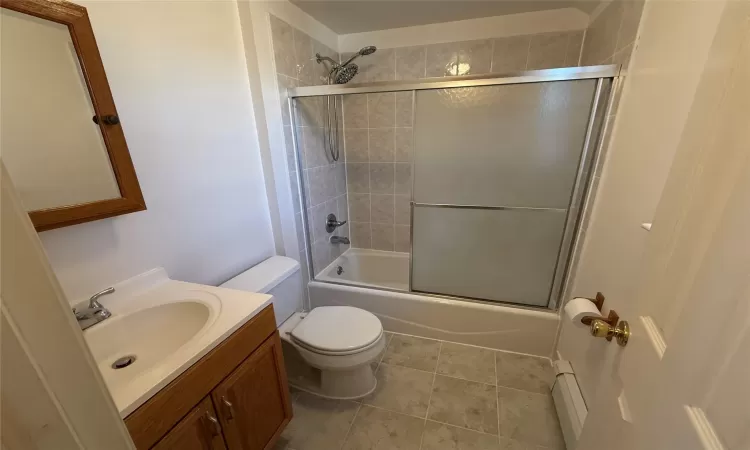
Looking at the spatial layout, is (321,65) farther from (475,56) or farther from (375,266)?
(375,266)

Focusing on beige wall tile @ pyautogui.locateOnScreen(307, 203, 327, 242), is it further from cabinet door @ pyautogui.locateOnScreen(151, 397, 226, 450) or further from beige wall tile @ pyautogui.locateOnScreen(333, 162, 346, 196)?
cabinet door @ pyautogui.locateOnScreen(151, 397, 226, 450)

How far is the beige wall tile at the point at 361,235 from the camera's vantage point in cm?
281

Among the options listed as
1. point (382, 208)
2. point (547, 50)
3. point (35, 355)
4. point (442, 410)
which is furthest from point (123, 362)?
point (547, 50)

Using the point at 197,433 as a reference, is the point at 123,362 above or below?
above

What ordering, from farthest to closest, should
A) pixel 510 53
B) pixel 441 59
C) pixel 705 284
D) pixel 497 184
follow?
1. pixel 441 59
2. pixel 510 53
3. pixel 497 184
4. pixel 705 284

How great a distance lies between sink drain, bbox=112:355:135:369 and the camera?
961 millimetres

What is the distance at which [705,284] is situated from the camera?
16.0 inches

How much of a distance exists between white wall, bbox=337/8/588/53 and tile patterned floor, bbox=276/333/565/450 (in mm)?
2117

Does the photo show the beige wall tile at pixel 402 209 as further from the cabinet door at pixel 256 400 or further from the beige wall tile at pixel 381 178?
the cabinet door at pixel 256 400

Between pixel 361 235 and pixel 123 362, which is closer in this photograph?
pixel 123 362

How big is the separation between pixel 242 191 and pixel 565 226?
1830mm

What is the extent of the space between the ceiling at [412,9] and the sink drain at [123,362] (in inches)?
75.7

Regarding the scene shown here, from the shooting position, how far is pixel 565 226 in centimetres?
168

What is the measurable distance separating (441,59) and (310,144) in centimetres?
114
